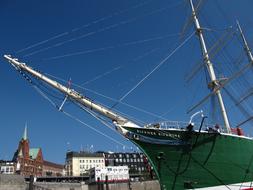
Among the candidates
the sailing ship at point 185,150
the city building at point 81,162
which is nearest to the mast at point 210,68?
the sailing ship at point 185,150

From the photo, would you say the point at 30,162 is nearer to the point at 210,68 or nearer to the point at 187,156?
the point at 210,68

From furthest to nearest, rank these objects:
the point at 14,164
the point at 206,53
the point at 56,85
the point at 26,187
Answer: the point at 14,164 → the point at 26,187 → the point at 206,53 → the point at 56,85

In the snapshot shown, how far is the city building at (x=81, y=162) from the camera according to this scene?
412 feet

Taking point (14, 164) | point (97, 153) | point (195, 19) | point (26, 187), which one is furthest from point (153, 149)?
point (97, 153)

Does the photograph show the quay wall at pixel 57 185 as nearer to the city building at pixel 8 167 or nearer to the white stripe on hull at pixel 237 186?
the white stripe on hull at pixel 237 186

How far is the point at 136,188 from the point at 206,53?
37.7 m

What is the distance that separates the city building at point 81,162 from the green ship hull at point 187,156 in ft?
358

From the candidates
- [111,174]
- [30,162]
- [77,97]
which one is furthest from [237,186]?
[30,162]

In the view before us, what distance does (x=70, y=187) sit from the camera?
212ft

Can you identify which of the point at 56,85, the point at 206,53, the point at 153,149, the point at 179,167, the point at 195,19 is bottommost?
the point at 179,167

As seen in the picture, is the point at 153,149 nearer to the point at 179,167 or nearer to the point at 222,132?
the point at 179,167

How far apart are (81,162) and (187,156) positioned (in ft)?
368

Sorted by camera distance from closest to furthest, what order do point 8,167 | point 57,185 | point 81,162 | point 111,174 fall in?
point 57,185 → point 111,174 → point 8,167 → point 81,162

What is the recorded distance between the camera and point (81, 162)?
126875mm
